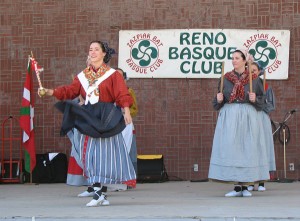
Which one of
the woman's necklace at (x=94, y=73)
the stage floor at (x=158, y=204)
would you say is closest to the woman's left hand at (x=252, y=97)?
the stage floor at (x=158, y=204)

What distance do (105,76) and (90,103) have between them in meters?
0.34

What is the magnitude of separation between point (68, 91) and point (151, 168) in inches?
183

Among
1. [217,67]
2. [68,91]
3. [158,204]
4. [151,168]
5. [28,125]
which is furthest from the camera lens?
[217,67]

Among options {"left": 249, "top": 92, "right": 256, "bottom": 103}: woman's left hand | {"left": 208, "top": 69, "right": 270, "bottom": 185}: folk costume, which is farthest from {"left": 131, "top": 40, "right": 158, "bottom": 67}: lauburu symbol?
{"left": 249, "top": 92, "right": 256, "bottom": 103}: woman's left hand

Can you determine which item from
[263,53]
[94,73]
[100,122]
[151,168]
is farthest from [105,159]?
[263,53]

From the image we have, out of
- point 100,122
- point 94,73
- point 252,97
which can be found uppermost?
point 94,73

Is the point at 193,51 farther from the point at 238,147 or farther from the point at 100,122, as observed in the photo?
the point at 100,122

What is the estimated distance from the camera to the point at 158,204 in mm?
7867

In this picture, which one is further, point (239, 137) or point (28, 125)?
point (28, 125)

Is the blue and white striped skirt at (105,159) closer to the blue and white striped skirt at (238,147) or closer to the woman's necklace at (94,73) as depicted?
the woman's necklace at (94,73)

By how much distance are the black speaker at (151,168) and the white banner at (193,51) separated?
1.46 meters

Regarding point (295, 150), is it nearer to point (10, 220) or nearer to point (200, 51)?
point (200, 51)

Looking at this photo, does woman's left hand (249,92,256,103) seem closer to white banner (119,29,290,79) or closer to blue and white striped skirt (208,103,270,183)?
blue and white striped skirt (208,103,270,183)

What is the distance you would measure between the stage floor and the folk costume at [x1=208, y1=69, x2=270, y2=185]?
32cm
